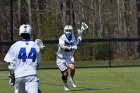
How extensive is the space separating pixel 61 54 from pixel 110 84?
2677 millimetres

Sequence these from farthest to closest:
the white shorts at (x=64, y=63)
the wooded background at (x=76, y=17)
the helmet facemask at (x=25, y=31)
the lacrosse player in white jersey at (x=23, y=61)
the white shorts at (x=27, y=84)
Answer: the wooded background at (x=76, y=17)
the white shorts at (x=64, y=63)
the helmet facemask at (x=25, y=31)
the lacrosse player in white jersey at (x=23, y=61)
the white shorts at (x=27, y=84)

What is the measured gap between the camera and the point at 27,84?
11203 millimetres

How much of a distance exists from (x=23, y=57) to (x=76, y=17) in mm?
46158

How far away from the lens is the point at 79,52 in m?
39.0

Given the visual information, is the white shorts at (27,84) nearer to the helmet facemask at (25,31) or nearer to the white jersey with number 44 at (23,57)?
the white jersey with number 44 at (23,57)

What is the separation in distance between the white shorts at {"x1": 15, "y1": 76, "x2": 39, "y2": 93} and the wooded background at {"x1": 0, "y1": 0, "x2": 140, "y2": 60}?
30852mm

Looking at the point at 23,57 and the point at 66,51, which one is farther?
the point at 66,51

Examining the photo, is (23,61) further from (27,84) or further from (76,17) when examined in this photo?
(76,17)

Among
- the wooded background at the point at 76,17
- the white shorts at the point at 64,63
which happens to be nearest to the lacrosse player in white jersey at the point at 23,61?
the white shorts at the point at 64,63

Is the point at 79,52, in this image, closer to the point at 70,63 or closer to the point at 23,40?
the point at 70,63

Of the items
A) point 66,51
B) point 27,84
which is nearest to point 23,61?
point 27,84

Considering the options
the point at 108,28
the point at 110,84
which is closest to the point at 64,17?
the point at 108,28

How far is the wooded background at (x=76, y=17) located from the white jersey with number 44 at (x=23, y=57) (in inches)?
1213

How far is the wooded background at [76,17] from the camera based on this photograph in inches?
1885
